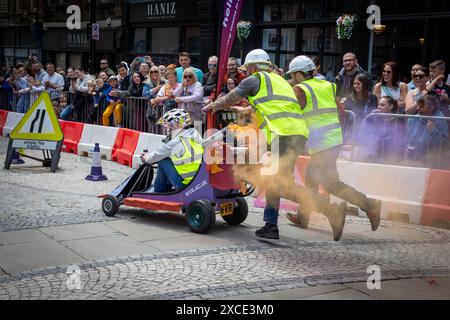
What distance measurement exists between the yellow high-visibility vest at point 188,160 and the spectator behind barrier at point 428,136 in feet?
10.3

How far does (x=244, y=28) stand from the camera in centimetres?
1697

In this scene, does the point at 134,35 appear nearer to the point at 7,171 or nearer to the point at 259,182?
the point at 7,171

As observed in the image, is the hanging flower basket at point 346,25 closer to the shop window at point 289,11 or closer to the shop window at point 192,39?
the shop window at point 289,11

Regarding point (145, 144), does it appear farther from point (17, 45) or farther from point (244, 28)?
point (17, 45)

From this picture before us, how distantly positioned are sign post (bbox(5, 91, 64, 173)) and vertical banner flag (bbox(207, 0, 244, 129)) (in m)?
2.97

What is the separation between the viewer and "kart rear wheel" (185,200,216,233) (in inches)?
272

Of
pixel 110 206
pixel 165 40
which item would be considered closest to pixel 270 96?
pixel 110 206

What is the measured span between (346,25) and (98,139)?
6.03 metres

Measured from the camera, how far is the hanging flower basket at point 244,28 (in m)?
17.0

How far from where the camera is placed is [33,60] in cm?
1842

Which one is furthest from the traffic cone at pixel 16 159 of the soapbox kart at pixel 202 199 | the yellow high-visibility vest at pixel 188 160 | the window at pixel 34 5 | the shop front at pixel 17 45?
the window at pixel 34 5

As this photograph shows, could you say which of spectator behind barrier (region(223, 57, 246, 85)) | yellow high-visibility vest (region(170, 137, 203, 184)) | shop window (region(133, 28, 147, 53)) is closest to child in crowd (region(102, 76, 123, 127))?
spectator behind barrier (region(223, 57, 246, 85))

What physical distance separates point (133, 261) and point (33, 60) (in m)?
14.0
